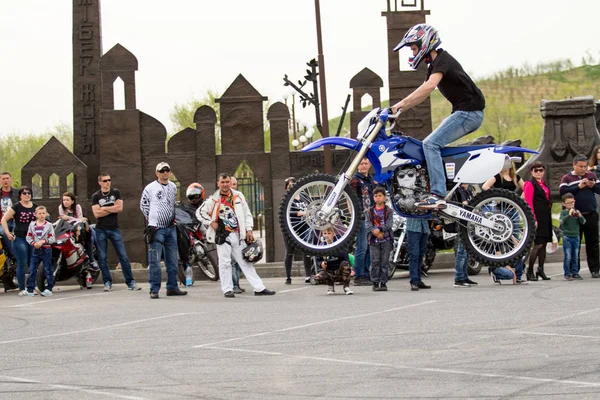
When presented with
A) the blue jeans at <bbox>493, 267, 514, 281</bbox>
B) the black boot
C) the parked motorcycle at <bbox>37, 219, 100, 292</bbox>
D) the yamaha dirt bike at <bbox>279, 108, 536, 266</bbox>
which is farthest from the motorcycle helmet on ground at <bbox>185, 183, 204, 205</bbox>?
the yamaha dirt bike at <bbox>279, 108, 536, 266</bbox>

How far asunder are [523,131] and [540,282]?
95.7 meters

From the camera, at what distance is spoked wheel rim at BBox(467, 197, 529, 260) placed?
1239 cm

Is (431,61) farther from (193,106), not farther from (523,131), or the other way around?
(523,131)

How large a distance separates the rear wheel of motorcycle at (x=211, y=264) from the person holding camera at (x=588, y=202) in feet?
20.7

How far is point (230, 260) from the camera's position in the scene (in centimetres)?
1639

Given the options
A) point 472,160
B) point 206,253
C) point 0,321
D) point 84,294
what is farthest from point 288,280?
point 472,160

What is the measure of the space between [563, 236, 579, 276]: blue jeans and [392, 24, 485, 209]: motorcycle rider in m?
6.27

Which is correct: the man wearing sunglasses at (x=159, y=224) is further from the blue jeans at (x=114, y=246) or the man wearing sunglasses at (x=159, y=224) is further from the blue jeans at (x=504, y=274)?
the blue jeans at (x=504, y=274)

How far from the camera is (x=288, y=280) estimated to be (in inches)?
750

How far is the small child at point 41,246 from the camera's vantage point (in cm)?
1838

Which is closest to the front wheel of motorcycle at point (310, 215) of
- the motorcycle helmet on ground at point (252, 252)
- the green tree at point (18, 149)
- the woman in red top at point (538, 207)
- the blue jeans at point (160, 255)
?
the motorcycle helmet on ground at point (252, 252)

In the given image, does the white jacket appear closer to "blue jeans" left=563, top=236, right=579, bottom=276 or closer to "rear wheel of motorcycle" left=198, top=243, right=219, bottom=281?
"rear wheel of motorcycle" left=198, top=243, right=219, bottom=281

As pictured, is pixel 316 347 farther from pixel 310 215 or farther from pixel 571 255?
pixel 571 255

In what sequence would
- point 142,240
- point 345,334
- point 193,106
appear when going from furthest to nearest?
1. point 193,106
2. point 142,240
3. point 345,334
